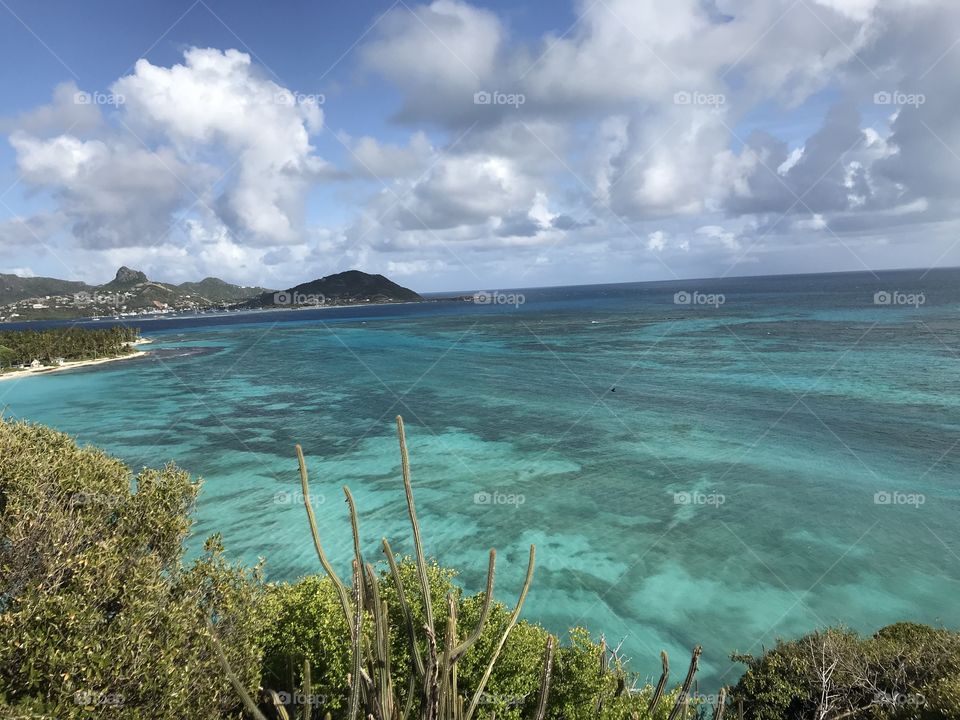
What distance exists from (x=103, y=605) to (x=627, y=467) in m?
29.7

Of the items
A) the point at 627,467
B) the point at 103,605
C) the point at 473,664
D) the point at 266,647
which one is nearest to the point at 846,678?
the point at 473,664

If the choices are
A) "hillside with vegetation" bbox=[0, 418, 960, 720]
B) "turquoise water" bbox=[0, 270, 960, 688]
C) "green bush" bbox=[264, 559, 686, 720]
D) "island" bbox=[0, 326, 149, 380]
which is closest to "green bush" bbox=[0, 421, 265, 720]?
"hillside with vegetation" bbox=[0, 418, 960, 720]

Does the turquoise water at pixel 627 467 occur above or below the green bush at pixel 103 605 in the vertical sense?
below

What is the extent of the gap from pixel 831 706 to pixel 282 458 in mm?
33157

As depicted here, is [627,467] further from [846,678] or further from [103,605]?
[103,605]

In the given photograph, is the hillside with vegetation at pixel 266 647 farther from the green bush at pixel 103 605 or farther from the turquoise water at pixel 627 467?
the turquoise water at pixel 627 467

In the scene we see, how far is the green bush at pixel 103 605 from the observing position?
312 inches

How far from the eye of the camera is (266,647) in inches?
470

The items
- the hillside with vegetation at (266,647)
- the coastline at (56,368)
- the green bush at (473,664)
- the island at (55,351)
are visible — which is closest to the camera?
the hillside with vegetation at (266,647)

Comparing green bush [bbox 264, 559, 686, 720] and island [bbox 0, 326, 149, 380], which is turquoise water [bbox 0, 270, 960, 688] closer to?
green bush [bbox 264, 559, 686, 720]

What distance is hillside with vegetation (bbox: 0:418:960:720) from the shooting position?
7.53 meters

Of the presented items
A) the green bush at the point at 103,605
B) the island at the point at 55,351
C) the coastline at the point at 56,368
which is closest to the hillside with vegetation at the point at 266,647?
the green bush at the point at 103,605

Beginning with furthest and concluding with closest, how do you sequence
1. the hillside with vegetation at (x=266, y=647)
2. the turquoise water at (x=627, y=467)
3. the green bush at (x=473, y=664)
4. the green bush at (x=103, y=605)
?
the turquoise water at (x=627, y=467) < the green bush at (x=473, y=664) < the green bush at (x=103, y=605) < the hillside with vegetation at (x=266, y=647)

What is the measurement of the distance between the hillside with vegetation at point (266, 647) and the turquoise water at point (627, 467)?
5541mm
